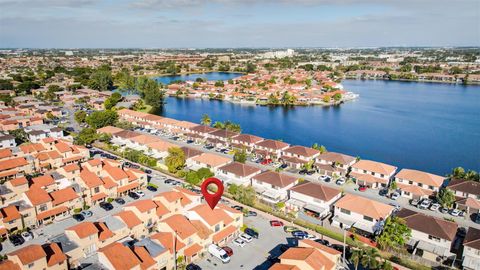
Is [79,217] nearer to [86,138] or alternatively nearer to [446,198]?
[86,138]

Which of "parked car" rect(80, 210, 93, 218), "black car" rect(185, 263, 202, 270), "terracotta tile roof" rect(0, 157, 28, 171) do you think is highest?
"terracotta tile roof" rect(0, 157, 28, 171)

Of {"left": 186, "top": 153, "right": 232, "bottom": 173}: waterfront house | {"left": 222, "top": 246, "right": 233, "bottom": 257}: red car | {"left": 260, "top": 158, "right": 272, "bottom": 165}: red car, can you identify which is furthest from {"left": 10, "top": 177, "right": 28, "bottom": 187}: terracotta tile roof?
{"left": 260, "top": 158, "right": 272, "bottom": 165}: red car

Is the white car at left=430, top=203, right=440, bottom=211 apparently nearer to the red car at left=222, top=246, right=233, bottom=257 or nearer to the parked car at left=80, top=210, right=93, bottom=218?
the red car at left=222, top=246, right=233, bottom=257

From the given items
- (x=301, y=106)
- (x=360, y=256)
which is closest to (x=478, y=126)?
(x=301, y=106)

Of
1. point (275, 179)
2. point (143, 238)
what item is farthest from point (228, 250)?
point (275, 179)

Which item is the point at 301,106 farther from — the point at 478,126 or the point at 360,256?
the point at 360,256

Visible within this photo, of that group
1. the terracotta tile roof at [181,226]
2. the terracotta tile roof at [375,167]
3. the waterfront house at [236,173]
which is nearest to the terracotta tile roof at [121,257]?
the terracotta tile roof at [181,226]
